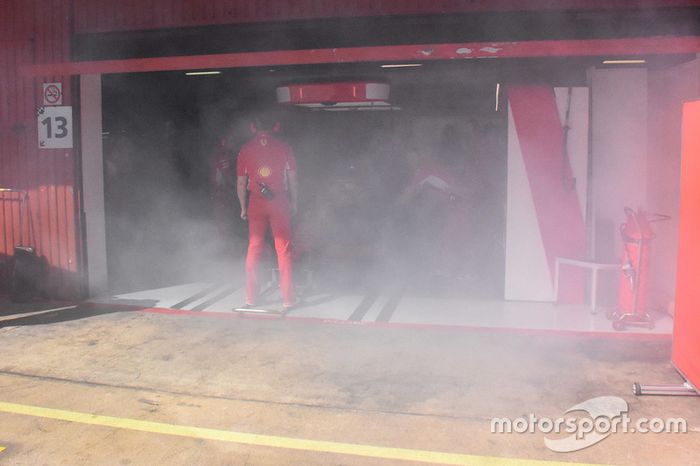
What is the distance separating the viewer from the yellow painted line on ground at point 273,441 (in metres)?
3.76

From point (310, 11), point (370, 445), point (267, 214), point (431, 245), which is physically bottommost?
point (370, 445)

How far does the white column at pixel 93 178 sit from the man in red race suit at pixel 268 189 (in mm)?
2089

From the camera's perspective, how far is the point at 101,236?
327 inches

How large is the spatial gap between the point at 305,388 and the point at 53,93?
5.25 m

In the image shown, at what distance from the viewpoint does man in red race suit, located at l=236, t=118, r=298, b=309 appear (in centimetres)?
719

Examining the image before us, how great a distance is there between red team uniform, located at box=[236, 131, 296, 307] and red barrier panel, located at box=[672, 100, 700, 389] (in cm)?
404

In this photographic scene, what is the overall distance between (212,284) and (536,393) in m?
5.34

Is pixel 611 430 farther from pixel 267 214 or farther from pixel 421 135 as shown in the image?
pixel 421 135

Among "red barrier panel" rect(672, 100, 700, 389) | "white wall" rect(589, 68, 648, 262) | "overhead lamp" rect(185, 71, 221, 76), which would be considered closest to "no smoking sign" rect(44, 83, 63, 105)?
"overhead lamp" rect(185, 71, 221, 76)

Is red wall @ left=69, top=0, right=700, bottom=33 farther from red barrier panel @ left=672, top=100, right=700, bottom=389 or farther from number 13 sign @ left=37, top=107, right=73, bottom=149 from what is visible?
red barrier panel @ left=672, top=100, right=700, bottom=389

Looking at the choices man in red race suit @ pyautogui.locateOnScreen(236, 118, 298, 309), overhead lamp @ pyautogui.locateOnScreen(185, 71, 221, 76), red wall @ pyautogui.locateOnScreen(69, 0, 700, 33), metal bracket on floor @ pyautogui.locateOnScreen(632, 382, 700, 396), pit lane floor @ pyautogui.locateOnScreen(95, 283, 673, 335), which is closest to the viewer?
metal bracket on floor @ pyautogui.locateOnScreen(632, 382, 700, 396)

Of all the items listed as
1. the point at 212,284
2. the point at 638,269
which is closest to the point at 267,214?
the point at 212,284

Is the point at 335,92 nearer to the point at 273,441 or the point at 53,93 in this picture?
the point at 53,93

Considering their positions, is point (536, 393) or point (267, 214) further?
point (267, 214)
